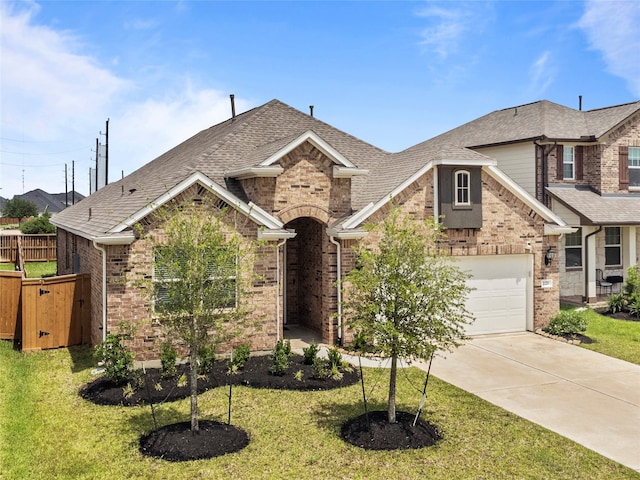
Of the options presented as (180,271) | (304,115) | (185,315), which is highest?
(304,115)

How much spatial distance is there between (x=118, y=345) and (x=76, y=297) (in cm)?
375

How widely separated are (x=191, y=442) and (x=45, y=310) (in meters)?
7.49

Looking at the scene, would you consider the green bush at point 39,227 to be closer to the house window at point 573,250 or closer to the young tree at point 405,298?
the house window at point 573,250

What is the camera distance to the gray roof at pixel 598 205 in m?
20.0

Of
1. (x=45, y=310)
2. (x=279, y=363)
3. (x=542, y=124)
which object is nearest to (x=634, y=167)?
(x=542, y=124)

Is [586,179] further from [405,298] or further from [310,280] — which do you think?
[405,298]

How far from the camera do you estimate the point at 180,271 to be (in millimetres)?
8062

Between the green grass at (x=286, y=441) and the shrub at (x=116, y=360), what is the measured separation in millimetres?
722

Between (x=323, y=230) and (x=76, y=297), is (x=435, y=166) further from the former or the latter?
(x=76, y=297)

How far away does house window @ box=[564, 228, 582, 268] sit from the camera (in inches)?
837

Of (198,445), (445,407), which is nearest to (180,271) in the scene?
(198,445)

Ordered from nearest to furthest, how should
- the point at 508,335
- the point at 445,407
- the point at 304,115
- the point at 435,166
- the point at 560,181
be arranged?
the point at 445,407 → the point at 435,166 → the point at 508,335 → the point at 304,115 → the point at 560,181

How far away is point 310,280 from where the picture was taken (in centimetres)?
1620

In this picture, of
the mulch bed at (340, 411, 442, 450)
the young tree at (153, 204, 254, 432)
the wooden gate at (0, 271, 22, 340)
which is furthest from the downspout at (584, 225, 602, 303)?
the wooden gate at (0, 271, 22, 340)
